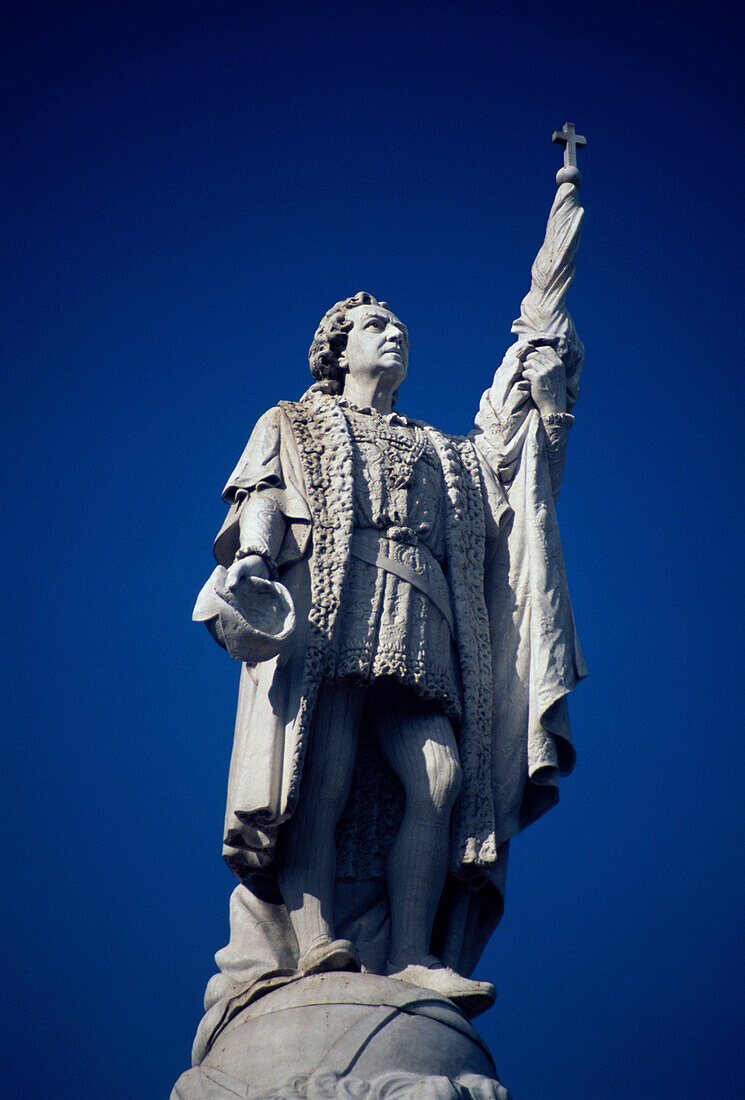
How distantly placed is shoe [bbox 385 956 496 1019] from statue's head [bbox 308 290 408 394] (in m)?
3.43

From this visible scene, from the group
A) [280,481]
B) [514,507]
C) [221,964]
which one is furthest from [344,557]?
[221,964]

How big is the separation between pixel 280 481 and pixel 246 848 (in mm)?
2007

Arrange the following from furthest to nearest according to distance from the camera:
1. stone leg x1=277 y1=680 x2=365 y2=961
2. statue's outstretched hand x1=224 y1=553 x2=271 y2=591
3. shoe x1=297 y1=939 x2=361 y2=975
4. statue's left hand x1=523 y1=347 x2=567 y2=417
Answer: statue's left hand x1=523 y1=347 x2=567 y2=417
stone leg x1=277 y1=680 x2=365 y2=961
statue's outstretched hand x1=224 y1=553 x2=271 y2=591
shoe x1=297 y1=939 x2=361 y2=975

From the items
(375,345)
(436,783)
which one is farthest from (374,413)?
(436,783)

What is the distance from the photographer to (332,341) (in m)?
9.94

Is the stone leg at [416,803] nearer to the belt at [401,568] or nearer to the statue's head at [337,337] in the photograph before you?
the belt at [401,568]

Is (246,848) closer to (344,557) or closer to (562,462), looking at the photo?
(344,557)

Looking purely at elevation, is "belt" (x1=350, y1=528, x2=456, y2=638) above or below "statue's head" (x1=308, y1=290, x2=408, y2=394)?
below

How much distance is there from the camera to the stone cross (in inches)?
413

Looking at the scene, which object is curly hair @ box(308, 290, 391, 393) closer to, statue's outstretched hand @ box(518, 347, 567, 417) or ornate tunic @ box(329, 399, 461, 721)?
ornate tunic @ box(329, 399, 461, 721)

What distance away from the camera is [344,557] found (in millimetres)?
8914

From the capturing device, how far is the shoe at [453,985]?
8.19 meters

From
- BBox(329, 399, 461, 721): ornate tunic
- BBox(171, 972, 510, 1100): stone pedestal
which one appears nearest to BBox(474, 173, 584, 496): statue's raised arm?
BBox(329, 399, 461, 721): ornate tunic

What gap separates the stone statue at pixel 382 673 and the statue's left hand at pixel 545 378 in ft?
0.05
